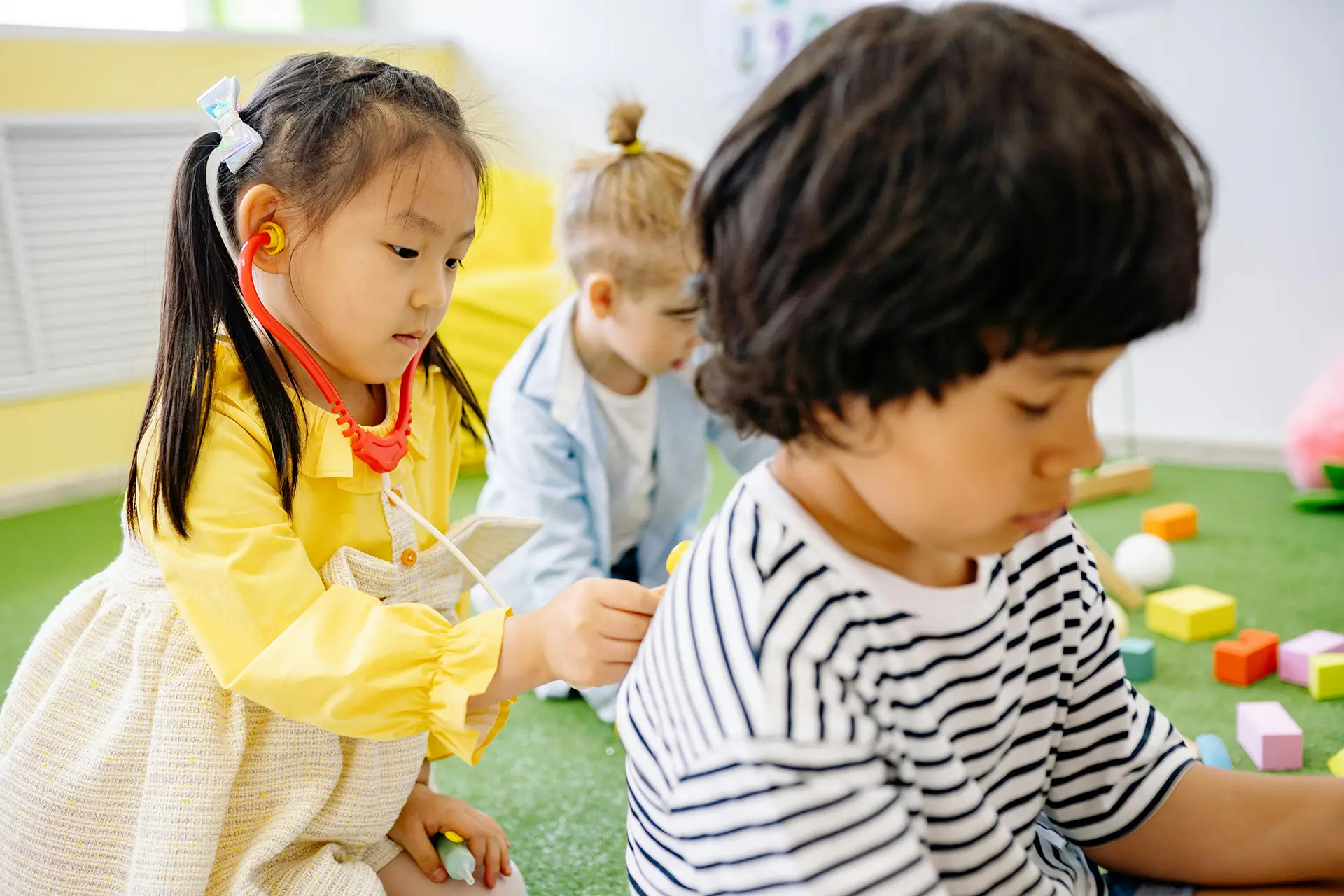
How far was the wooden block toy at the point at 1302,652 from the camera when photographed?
1.34m

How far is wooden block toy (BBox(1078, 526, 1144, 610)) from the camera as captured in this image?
63.6 inches

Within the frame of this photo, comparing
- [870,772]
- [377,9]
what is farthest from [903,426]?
[377,9]

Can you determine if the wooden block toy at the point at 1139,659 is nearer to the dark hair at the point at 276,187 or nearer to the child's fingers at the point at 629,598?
the child's fingers at the point at 629,598

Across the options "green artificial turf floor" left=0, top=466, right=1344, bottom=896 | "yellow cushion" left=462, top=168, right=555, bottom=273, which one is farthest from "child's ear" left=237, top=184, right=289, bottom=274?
"yellow cushion" left=462, top=168, right=555, bottom=273

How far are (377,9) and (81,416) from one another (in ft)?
5.21

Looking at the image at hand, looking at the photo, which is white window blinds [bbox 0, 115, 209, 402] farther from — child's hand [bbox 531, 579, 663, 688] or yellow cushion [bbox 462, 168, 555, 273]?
child's hand [bbox 531, 579, 663, 688]

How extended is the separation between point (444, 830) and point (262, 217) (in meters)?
0.54

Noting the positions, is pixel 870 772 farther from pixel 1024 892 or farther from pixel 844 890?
pixel 1024 892

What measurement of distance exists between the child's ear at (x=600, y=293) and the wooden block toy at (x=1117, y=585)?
70cm

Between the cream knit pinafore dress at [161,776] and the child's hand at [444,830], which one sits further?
the child's hand at [444,830]

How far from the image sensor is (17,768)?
35.4 inches

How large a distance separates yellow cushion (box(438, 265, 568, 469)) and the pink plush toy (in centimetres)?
142

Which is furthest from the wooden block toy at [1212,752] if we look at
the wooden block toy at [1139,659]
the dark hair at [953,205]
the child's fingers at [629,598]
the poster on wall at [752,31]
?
the poster on wall at [752,31]

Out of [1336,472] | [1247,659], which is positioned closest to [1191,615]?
[1247,659]
